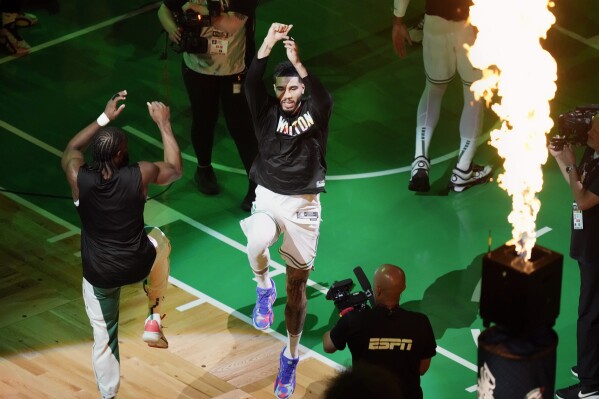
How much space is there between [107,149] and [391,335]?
81.9 inches

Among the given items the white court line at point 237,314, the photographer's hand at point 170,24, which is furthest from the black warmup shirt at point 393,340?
the photographer's hand at point 170,24

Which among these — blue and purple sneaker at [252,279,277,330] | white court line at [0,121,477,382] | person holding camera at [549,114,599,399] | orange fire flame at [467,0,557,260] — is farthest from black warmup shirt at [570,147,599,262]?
orange fire flame at [467,0,557,260]

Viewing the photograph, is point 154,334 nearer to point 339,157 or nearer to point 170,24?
point 170,24

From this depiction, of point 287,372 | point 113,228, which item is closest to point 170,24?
point 113,228

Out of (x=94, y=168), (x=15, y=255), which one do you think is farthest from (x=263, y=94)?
(x=15, y=255)

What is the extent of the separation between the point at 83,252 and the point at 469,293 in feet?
10.9

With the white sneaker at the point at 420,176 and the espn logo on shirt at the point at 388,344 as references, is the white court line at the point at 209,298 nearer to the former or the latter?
the white sneaker at the point at 420,176

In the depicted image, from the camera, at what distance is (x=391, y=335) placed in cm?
661

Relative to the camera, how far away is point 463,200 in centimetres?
1091

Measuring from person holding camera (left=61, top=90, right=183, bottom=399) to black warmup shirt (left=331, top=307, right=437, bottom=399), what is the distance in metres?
1.56

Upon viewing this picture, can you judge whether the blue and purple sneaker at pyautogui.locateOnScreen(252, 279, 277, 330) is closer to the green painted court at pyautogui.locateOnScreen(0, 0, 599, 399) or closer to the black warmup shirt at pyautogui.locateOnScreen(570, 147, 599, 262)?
the green painted court at pyautogui.locateOnScreen(0, 0, 599, 399)

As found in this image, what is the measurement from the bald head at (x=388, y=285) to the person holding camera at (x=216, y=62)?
3970mm

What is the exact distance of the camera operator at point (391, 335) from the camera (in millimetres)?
6590

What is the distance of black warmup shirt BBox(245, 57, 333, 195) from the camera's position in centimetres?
824
